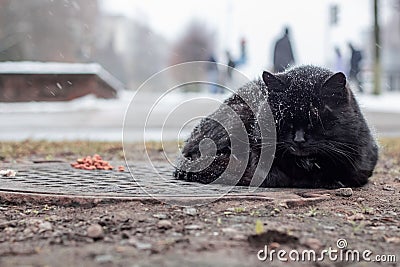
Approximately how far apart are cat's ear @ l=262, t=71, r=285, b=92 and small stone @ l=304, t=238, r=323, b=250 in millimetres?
1306

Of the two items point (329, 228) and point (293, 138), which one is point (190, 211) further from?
point (293, 138)

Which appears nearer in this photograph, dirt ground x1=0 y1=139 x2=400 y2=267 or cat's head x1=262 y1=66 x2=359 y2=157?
dirt ground x1=0 y1=139 x2=400 y2=267

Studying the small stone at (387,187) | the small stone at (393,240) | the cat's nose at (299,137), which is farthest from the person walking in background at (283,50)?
the small stone at (393,240)

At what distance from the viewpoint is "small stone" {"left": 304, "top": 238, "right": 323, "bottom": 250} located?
2266mm

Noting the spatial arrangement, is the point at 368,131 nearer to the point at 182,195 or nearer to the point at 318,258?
the point at 182,195

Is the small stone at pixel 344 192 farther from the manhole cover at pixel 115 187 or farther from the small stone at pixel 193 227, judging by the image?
the small stone at pixel 193 227

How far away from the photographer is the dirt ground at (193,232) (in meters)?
2.13

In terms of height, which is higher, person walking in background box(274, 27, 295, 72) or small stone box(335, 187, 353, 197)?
person walking in background box(274, 27, 295, 72)

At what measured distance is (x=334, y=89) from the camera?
3.43 m

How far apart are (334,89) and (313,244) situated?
139 cm

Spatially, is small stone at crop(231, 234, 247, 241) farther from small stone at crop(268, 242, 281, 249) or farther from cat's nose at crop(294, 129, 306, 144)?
cat's nose at crop(294, 129, 306, 144)

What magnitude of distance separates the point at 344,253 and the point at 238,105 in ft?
5.48

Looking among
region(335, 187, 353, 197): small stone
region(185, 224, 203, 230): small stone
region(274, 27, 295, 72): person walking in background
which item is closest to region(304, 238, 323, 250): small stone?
region(185, 224, 203, 230): small stone

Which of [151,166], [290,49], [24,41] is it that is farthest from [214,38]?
[151,166]
